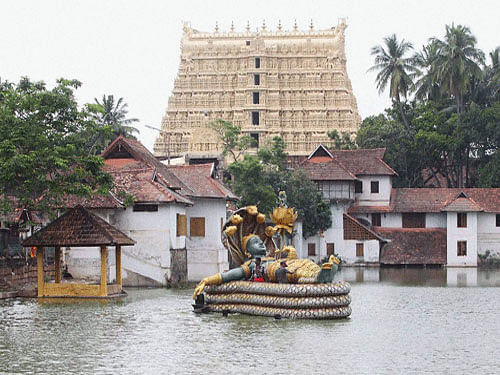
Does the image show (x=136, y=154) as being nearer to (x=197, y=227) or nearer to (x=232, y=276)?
(x=197, y=227)

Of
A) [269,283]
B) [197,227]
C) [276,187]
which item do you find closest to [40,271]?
[269,283]

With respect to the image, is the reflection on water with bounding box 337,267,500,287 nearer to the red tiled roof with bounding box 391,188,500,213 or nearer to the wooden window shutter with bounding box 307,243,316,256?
the wooden window shutter with bounding box 307,243,316,256

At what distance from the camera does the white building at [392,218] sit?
5941 centimetres

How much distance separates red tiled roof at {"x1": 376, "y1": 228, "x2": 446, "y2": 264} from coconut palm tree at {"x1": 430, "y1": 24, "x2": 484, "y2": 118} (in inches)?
520

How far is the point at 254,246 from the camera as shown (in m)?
25.4

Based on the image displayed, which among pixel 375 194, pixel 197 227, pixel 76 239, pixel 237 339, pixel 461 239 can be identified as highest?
pixel 375 194

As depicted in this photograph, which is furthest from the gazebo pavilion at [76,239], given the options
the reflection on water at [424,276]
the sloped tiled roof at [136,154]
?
the reflection on water at [424,276]

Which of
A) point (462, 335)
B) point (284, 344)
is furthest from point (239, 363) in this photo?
point (462, 335)

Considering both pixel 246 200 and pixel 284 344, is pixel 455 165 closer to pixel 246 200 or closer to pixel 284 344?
pixel 246 200

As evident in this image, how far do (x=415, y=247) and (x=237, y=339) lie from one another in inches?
1618

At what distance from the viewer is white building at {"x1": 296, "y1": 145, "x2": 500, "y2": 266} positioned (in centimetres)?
5941

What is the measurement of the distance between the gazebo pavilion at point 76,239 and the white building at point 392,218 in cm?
2958

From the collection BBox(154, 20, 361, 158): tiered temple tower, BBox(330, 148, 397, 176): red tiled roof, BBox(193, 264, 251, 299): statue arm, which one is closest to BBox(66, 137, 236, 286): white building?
BBox(193, 264, 251, 299): statue arm

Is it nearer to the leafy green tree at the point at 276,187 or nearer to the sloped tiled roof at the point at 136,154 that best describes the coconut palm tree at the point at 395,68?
the leafy green tree at the point at 276,187
